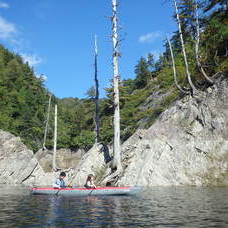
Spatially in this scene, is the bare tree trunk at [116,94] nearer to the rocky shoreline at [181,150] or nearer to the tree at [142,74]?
the rocky shoreline at [181,150]

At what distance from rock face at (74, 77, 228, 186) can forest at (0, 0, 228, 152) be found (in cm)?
392

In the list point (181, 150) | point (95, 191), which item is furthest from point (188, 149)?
point (95, 191)

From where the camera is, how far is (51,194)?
22250 mm

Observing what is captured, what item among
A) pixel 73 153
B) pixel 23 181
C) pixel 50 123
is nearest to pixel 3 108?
pixel 50 123

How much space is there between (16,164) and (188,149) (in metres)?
26.0

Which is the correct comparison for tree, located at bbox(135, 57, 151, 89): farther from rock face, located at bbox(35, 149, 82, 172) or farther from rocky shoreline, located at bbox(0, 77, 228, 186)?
rocky shoreline, located at bbox(0, 77, 228, 186)

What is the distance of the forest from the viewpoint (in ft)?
111

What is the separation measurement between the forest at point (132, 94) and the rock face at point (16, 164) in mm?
10872

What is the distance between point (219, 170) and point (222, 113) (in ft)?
16.3

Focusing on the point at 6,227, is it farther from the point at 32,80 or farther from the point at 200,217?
the point at 32,80

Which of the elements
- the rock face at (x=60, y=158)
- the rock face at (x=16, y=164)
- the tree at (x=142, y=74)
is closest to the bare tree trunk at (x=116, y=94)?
the rock face at (x=16, y=164)

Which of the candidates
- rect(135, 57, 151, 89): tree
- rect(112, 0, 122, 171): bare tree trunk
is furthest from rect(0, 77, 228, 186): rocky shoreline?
rect(135, 57, 151, 89): tree

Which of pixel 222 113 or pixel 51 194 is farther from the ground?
pixel 222 113

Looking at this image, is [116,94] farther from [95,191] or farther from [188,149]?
[95,191]
